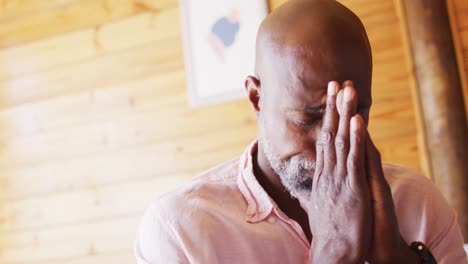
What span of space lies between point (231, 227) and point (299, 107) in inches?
10.4

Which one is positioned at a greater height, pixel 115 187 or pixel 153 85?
pixel 153 85

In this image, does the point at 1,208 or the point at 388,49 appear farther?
the point at 1,208

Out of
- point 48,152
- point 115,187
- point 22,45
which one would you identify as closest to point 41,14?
point 22,45

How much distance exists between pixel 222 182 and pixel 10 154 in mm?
1973

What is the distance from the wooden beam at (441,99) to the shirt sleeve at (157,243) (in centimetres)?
124

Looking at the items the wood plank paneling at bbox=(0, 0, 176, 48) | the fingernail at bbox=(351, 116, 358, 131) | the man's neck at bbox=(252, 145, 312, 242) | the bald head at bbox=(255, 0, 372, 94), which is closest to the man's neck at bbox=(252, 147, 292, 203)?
the man's neck at bbox=(252, 145, 312, 242)

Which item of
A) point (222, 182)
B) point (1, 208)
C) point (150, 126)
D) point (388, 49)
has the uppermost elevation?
point (222, 182)

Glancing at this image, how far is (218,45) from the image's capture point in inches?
99.9

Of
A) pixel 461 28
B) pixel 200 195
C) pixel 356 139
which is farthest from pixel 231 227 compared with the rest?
pixel 461 28

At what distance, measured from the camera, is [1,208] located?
2.95 meters

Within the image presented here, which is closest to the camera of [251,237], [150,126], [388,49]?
[251,237]

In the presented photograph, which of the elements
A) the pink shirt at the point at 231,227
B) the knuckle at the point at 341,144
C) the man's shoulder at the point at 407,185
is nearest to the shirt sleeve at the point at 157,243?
the pink shirt at the point at 231,227

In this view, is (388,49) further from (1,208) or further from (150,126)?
(1,208)

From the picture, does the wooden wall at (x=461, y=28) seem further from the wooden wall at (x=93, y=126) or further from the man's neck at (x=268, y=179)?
the man's neck at (x=268, y=179)
